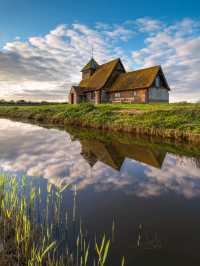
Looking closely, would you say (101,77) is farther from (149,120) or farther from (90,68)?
(149,120)

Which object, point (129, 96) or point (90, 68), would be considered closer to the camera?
point (129, 96)

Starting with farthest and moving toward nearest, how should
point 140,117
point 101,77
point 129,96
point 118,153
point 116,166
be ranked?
point 101,77
point 129,96
point 140,117
point 118,153
point 116,166

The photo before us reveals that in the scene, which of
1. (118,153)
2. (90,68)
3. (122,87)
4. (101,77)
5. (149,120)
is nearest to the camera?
(118,153)

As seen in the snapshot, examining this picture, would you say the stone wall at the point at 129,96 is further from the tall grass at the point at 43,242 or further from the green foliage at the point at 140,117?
the tall grass at the point at 43,242

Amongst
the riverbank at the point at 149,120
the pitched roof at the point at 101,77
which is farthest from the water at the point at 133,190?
the pitched roof at the point at 101,77

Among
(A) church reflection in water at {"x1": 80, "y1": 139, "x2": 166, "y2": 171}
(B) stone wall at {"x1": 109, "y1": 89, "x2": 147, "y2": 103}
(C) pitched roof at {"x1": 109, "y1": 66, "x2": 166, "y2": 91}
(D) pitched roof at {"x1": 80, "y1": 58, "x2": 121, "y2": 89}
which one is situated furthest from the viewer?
(D) pitched roof at {"x1": 80, "y1": 58, "x2": 121, "y2": 89}

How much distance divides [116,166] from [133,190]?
9.76 ft

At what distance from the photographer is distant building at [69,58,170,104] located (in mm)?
33375

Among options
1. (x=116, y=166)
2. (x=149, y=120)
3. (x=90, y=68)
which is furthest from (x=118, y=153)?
(x=90, y=68)

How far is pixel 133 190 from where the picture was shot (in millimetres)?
7281

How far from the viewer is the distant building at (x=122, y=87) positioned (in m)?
33.4

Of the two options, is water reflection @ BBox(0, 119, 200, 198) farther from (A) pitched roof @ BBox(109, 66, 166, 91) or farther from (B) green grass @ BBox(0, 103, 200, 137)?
(A) pitched roof @ BBox(109, 66, 166, 91)

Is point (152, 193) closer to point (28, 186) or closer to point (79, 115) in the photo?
point (28, 186)

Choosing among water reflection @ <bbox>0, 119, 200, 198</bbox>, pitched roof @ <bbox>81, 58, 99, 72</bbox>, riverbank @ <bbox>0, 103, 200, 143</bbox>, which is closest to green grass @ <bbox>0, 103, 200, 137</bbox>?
riverbank @ <bbox>0, 103, 200, 143</bbox>
